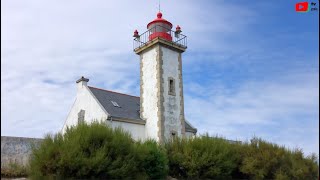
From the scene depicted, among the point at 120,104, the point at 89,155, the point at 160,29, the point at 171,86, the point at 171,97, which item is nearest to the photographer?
the point at 89,155

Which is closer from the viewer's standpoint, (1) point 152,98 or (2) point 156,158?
(2) point 156,158

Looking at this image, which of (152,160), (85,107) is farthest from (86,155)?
(85,107)

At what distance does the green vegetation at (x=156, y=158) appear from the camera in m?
11.7

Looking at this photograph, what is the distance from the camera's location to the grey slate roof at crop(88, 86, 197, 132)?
65.7ft

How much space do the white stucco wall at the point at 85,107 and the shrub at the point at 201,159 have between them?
16.5 ft

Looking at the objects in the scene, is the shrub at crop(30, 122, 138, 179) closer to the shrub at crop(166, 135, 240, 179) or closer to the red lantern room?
the shrub at crop(166, 135, 240, 179)

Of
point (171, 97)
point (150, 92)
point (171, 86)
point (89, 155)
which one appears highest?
point (171, 86)

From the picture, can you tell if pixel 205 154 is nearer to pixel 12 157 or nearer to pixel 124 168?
pixel 124 168

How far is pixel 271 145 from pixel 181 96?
597 cm

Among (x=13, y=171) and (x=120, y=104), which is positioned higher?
(x=120, y=104)

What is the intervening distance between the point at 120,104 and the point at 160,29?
4.90 metres

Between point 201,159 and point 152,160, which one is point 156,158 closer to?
point 152,160

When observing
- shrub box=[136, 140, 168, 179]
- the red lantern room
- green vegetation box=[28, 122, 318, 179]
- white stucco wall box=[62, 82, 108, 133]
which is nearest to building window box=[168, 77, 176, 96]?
the red lantern room

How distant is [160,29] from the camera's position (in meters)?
21.3
